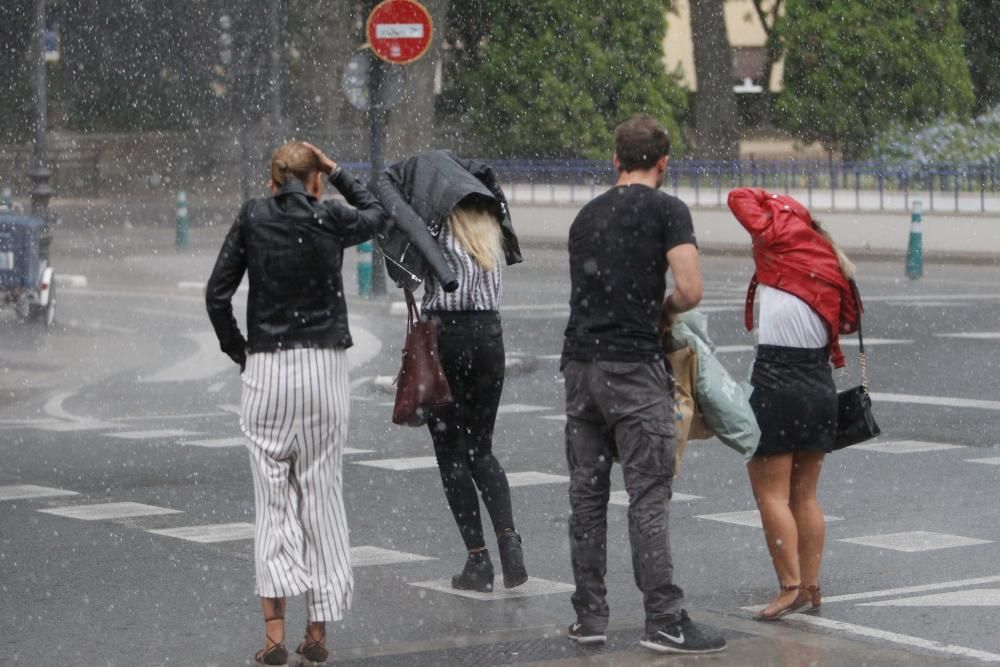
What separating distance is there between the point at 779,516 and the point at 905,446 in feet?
16.0

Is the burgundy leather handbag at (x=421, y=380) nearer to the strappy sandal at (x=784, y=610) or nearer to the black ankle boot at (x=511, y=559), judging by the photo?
the black ankle boot at (x=511, y=559)

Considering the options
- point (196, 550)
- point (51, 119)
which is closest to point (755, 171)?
point (51, 119)

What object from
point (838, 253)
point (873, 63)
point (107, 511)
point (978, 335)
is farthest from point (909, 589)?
point (873, 63)

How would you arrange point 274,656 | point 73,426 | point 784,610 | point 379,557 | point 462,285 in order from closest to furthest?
point 274,656
point 784,610
point 462,285
point 379,557
point 73,426

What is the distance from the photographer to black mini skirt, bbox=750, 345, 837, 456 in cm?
730

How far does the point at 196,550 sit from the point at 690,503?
2543 millimetres

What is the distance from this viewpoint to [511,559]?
7.77m

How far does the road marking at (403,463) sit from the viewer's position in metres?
11.4

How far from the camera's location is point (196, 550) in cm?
882

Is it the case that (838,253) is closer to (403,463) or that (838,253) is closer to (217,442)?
(403,463)

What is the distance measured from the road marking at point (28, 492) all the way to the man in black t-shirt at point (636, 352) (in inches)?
176

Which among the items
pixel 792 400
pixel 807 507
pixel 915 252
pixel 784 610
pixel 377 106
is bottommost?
pixel 915 252

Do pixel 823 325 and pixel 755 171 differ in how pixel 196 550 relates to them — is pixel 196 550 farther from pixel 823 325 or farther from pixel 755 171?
pixel 755 171

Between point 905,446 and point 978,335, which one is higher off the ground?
point 905,446
